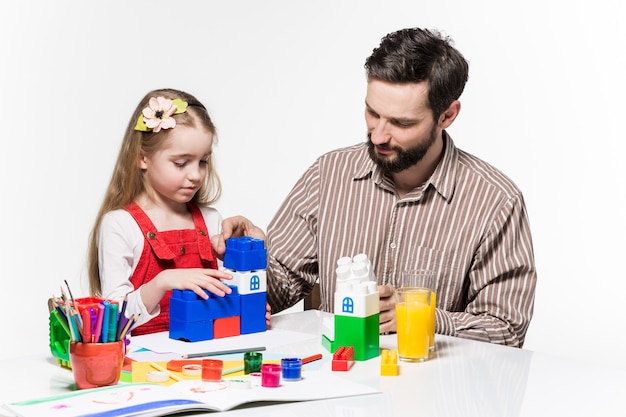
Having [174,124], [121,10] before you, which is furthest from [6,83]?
[174,124]

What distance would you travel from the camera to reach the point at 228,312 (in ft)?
7.14

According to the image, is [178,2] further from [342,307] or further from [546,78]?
[342,307]

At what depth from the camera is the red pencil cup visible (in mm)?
1735

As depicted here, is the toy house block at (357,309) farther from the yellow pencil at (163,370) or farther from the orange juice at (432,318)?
the yellow pencil at (163,370)

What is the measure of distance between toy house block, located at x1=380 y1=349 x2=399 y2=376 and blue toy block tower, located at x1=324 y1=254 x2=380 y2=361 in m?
0.10

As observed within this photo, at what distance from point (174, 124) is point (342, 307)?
88cm

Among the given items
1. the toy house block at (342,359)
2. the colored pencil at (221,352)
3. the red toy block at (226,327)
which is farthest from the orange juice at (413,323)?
the red toy block at (226,327)

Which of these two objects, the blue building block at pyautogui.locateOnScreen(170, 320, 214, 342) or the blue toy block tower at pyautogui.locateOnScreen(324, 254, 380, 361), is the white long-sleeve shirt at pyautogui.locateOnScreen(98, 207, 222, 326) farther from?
the blue toy block tower at pyautogui.locateOnScreen(324, 254, 380, 361)

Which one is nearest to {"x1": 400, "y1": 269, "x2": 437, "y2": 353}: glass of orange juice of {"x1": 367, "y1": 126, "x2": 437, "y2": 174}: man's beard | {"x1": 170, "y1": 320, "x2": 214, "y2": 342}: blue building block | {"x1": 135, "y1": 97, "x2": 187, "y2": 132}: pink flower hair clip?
{"x1": 170, "y1": 320, "x2": 214, "y2": 342}: blue building block

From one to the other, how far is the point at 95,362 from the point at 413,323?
0.64 metres

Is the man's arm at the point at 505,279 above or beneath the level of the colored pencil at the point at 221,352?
above

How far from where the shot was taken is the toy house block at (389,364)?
6.13 ft

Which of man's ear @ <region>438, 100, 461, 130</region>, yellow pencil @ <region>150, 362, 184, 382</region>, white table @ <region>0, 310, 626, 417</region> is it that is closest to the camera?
white table @ <region>0, 310, 626, 417</region>

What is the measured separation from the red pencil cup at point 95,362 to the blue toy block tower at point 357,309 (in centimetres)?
47
